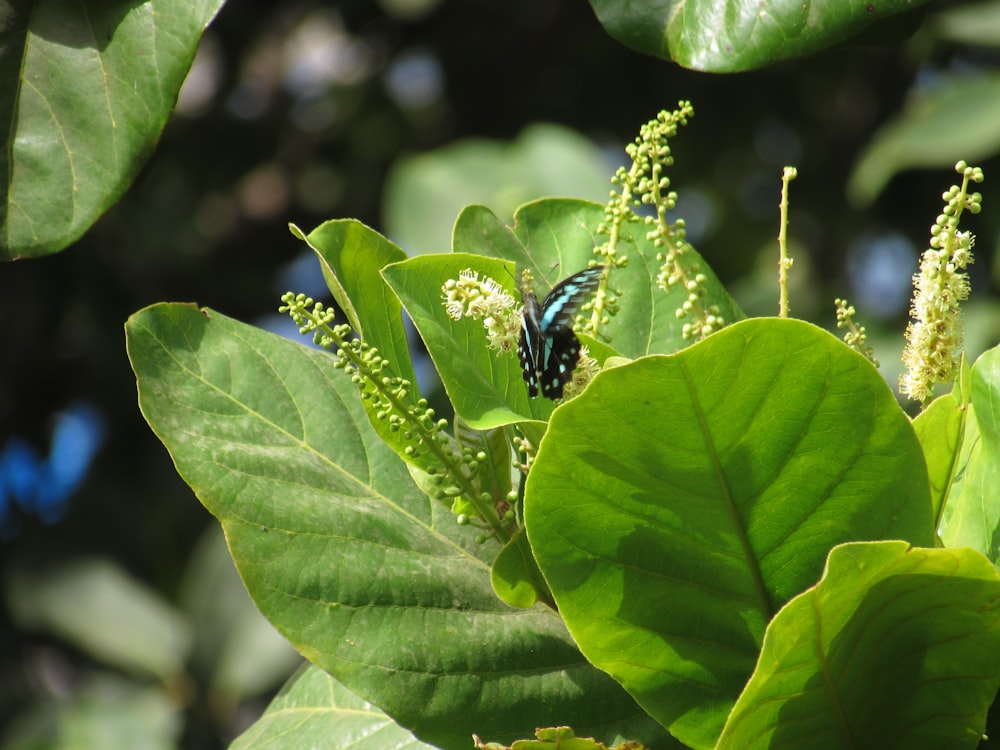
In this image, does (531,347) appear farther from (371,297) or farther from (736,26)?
(736,26)

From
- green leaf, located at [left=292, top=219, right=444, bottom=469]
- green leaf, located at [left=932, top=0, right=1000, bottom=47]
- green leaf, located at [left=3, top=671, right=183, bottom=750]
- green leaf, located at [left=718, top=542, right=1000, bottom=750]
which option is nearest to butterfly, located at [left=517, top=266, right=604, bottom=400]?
green leaf, located at [left=292, top=219, right=444, bottom=469]

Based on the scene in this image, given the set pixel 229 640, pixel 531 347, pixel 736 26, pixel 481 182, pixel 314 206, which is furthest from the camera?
pixel 314 206

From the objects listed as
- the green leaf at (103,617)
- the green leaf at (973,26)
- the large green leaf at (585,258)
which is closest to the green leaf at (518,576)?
the large green leaf at (585,258)

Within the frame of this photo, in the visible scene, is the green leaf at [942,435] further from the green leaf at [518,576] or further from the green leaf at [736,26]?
the green leaf at [736,26]

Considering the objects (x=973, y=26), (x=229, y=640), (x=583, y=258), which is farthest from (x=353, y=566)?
(x=973, y=26)

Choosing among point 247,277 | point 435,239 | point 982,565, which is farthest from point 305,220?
point 982,565

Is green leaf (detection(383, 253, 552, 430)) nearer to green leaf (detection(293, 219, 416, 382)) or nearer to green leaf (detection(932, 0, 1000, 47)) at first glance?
green leaf (detection(293, 219, 416, 382))

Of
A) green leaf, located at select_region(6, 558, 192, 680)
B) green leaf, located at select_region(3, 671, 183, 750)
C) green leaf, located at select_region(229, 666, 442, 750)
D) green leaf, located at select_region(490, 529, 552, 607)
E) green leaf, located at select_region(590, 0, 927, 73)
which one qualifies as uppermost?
green leaf, located at select_region(590, 0, 927, 73)
